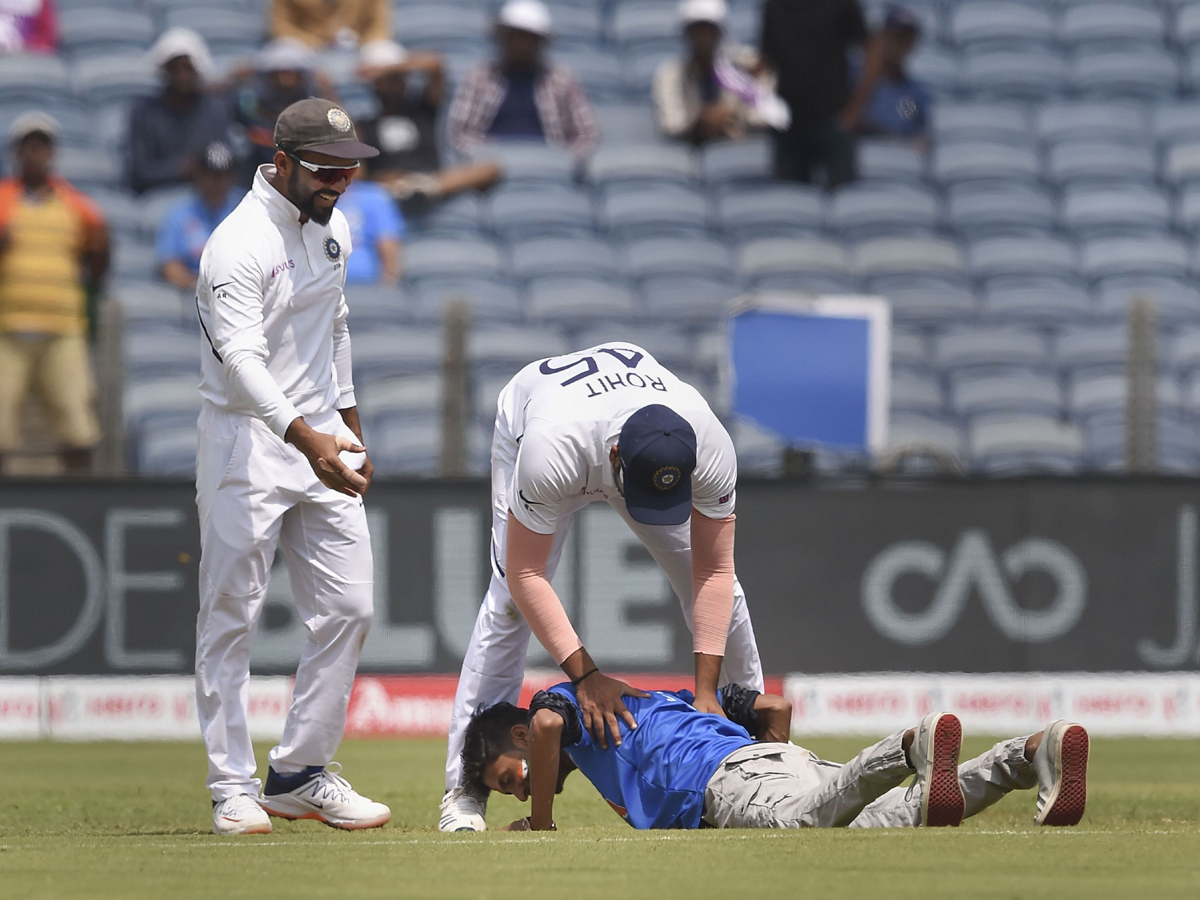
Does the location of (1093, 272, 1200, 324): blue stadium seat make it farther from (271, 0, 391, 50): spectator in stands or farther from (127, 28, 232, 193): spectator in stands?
Result: (127, 28, 232, 193): spectator in stands

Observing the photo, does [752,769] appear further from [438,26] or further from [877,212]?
[438,26]

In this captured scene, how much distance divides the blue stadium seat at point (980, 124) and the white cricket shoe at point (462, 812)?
9582mm

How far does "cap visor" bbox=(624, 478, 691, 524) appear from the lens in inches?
211

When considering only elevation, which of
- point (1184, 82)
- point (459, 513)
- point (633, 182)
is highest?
point (1184, 82)

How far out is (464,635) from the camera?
9961 millimetres

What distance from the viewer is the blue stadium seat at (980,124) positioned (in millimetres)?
14391

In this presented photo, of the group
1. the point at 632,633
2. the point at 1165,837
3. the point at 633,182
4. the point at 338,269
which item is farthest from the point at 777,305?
the point at 1165,837

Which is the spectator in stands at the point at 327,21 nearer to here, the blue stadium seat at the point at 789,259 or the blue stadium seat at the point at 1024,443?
the blue stadium seat at the point at 789,259

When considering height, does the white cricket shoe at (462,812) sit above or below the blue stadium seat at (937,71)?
below

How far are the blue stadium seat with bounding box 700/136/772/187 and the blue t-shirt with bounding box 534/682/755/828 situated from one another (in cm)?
824

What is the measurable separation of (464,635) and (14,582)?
2478 mm

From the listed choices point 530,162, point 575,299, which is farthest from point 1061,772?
point 530,162

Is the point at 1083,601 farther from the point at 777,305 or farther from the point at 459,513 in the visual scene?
the point at 459,513

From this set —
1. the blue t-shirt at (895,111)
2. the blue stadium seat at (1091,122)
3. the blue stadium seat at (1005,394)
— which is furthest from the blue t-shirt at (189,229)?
the blue stadium seat at (1091,122)
